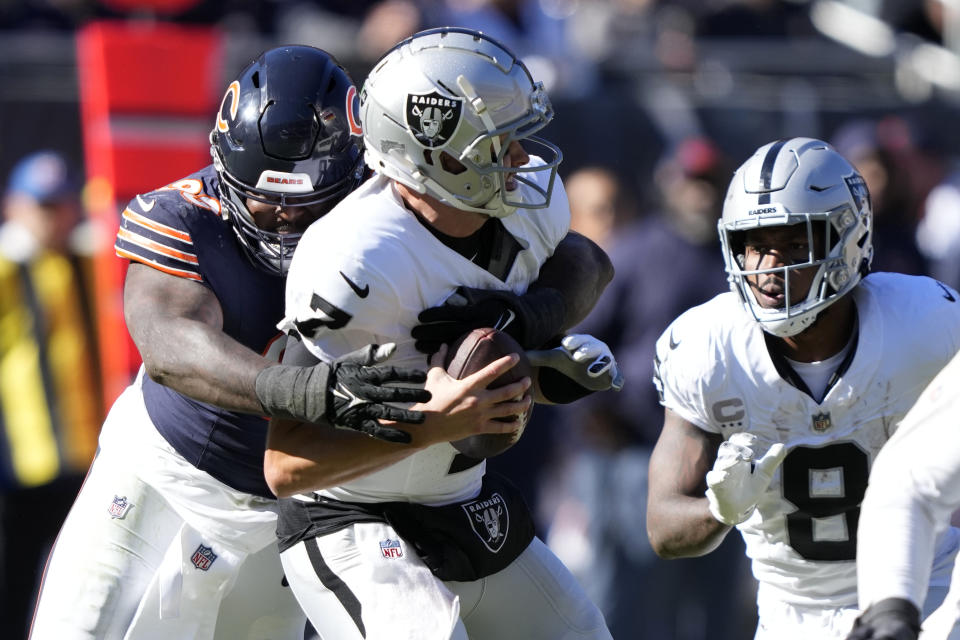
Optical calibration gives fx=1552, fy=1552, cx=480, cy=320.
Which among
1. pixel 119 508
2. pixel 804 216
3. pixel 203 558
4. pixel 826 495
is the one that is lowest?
pixel 203 558

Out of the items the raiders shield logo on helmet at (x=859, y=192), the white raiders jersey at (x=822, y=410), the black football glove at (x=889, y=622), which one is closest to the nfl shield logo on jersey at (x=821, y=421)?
the white raiders jersey at (x=822, y=410)

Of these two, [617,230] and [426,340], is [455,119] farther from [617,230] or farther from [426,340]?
[617,230]

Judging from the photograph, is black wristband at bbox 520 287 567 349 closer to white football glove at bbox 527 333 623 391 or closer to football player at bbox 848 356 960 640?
white football glove at bbox 527 333 623 391

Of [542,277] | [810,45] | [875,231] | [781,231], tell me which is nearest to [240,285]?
[542,277]

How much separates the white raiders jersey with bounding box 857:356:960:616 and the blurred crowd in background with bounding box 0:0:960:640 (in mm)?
3469

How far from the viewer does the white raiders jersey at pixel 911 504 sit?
2.66 meters

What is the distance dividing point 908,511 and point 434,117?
50.9 inches

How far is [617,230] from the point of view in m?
6.57

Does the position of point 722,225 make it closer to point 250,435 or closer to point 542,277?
point 542,277

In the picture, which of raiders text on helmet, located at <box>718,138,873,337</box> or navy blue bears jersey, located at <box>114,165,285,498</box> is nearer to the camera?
raiders text on helmet, located at <box>718,138,873,337</box>

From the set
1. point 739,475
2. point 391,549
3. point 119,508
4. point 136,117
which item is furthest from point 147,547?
point 136,117

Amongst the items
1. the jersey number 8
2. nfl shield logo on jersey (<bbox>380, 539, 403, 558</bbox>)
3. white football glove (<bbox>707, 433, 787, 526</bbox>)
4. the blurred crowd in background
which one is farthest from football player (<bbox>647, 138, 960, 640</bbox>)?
the blurred crowd in background

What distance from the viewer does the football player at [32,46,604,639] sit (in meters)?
3.69

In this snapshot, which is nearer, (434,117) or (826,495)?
(434,117)
